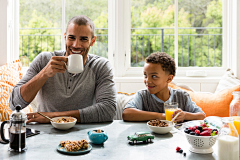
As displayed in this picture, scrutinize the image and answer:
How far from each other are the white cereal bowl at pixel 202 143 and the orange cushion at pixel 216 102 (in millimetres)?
1195

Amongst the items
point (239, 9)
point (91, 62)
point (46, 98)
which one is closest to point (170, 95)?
point (91, 62)

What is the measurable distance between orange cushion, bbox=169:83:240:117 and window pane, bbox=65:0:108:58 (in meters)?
1.24

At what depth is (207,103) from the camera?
84.7 inches

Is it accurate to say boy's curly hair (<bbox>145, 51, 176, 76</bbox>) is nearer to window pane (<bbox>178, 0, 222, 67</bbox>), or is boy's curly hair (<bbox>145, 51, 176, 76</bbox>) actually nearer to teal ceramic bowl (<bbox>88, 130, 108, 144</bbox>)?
teal ceramic bowl (<bbox>88, 130, 108, 144</bbox>)

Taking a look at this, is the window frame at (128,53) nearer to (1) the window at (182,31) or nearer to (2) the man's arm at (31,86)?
(1) the window at (182,31)

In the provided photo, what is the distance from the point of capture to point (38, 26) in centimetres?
295

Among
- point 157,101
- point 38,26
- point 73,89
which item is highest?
point 38,26

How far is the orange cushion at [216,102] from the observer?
2.12 meters

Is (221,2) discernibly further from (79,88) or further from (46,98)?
(46,98)

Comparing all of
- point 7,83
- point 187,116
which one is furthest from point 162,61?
point 7,83

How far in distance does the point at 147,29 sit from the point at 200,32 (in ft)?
2.08

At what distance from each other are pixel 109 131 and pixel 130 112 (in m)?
0.32

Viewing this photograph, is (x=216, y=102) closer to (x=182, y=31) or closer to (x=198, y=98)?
(x=198, y=98)

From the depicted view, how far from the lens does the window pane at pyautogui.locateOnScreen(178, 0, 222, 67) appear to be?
109 inches
